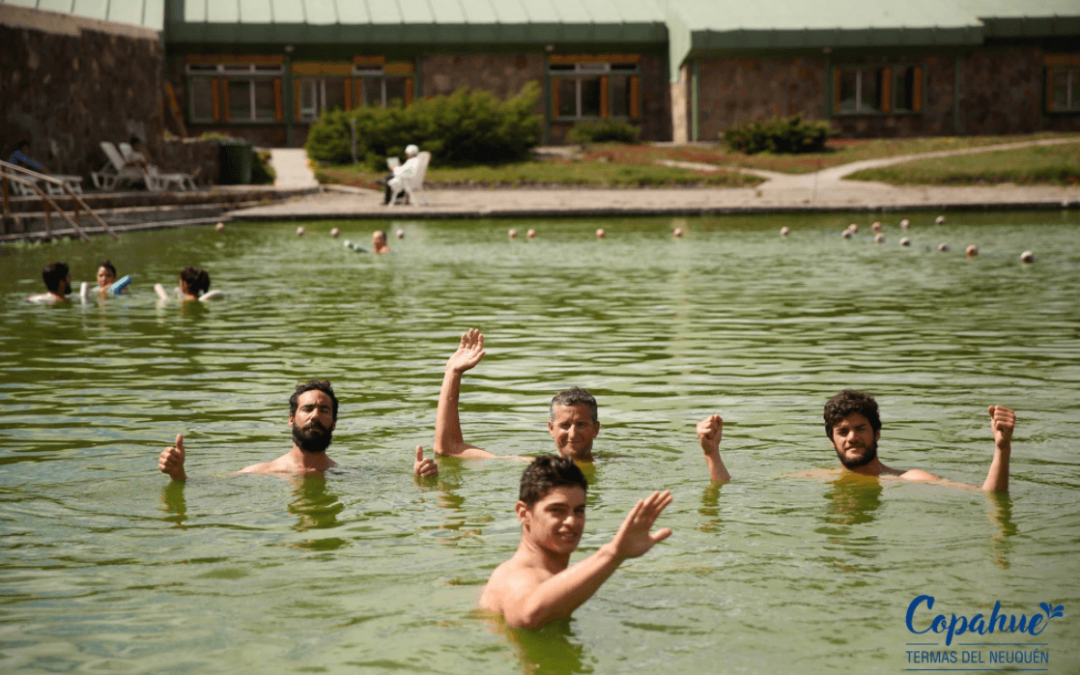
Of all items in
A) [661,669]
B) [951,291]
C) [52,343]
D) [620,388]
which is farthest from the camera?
[951,291]

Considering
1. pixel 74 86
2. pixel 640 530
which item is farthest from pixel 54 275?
pixel 74 86

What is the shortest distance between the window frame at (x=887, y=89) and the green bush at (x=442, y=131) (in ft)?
41.7

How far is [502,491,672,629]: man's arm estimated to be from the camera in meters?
5.04

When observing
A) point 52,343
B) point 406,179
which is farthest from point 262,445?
point 406,179

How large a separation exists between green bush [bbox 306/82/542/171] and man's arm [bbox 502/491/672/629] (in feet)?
128

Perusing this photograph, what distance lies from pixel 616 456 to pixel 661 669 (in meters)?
3.91

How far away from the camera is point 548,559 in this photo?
6.03 m

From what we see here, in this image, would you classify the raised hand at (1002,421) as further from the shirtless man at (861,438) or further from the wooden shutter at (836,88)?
the wooden shutter at (836,88)

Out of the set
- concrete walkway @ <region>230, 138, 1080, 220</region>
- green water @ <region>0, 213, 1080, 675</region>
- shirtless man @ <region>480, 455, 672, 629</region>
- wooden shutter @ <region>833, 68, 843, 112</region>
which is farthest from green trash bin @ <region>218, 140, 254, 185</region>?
shirtless man @ <region>480, 455, 672, 629</region>

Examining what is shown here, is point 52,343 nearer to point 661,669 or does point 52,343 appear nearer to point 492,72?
point 661,669

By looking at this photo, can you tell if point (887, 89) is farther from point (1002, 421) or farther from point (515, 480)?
point (1002, 421)

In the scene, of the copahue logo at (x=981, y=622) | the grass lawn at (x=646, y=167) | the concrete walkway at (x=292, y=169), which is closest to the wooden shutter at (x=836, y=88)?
A: the grass lawn at (x=646, y=167)

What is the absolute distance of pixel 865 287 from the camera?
64.1 ft

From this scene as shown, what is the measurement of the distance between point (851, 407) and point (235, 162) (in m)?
36.3
